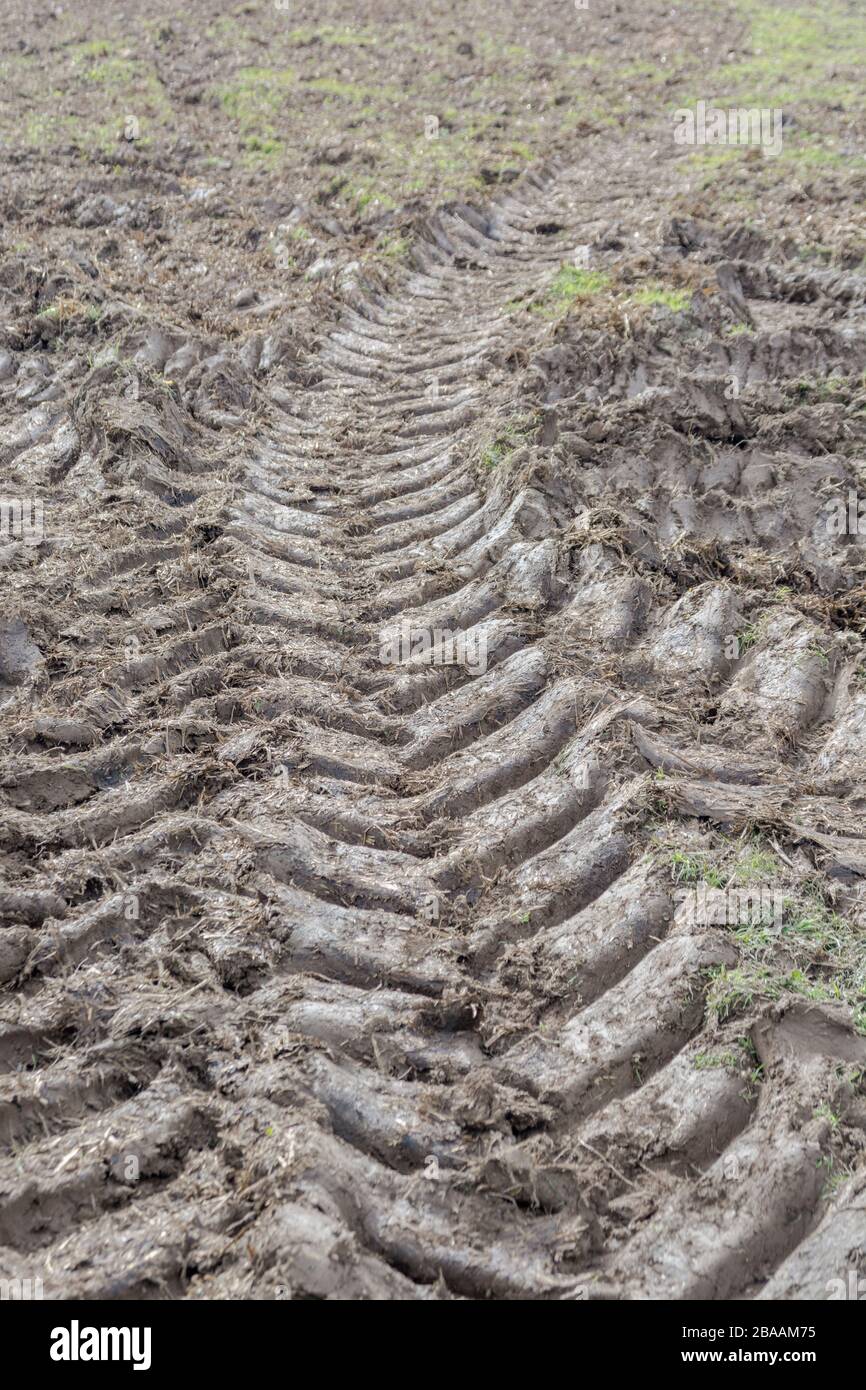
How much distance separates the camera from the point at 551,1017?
3021mm

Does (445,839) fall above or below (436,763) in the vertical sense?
below

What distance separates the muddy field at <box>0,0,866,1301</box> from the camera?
8.30 ft

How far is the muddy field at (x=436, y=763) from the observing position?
2.53 m

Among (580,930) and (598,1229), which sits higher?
(580,930)

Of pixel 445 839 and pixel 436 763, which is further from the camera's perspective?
pixel 436 763

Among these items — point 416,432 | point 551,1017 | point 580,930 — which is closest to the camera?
point 551,1017

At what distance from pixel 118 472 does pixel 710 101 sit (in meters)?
10.6

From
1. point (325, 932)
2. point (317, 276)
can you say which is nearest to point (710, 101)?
point (317, 276)

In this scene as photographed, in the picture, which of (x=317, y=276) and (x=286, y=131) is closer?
(x=317, y=276)

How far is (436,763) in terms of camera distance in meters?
3.97
